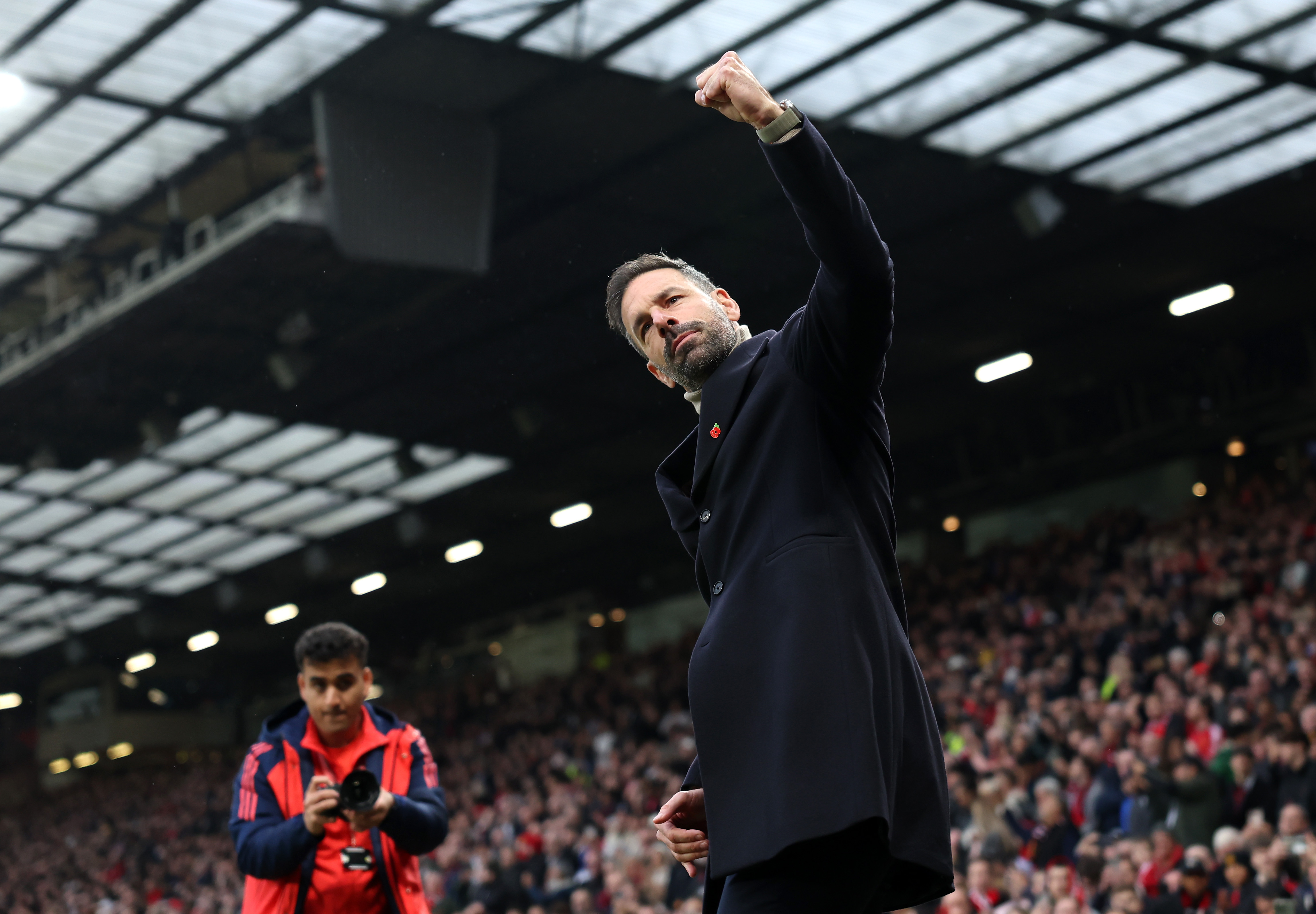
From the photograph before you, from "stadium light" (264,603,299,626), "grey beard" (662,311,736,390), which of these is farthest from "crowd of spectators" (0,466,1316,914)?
"grey beard" (662,311,736,390)

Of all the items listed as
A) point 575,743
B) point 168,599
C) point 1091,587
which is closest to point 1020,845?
point 1091,587

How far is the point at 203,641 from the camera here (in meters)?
22.3

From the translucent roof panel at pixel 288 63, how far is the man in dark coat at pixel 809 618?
35.2 ft

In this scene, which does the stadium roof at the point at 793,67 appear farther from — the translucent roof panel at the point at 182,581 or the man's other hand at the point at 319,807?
the man's other hand at the point at 319,807

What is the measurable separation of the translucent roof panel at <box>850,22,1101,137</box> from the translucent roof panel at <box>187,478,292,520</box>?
968 centimetres

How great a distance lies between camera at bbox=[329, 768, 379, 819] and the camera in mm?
3492

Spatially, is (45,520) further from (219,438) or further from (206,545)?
(219,438)

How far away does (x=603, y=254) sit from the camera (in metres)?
14.5

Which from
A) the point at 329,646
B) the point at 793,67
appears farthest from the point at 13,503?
the point at 329,646

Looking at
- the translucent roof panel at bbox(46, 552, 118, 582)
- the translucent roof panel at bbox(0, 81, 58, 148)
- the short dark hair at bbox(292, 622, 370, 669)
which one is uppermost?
the translucent roof panel at bbox(0, 81, 58, 148)

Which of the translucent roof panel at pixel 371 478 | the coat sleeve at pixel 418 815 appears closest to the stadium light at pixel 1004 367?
the translucent roof panel at pixel 371 478

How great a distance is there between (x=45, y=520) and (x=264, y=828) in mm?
15895

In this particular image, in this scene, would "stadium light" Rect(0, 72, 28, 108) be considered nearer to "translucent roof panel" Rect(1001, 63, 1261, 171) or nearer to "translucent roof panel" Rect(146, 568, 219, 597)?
"translucent roof panel" Rect(1001, 63, 1261, 171)

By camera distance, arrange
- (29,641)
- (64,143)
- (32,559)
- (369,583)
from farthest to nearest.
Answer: (369,583)
(29,641)
(32,559)
(64,143)
